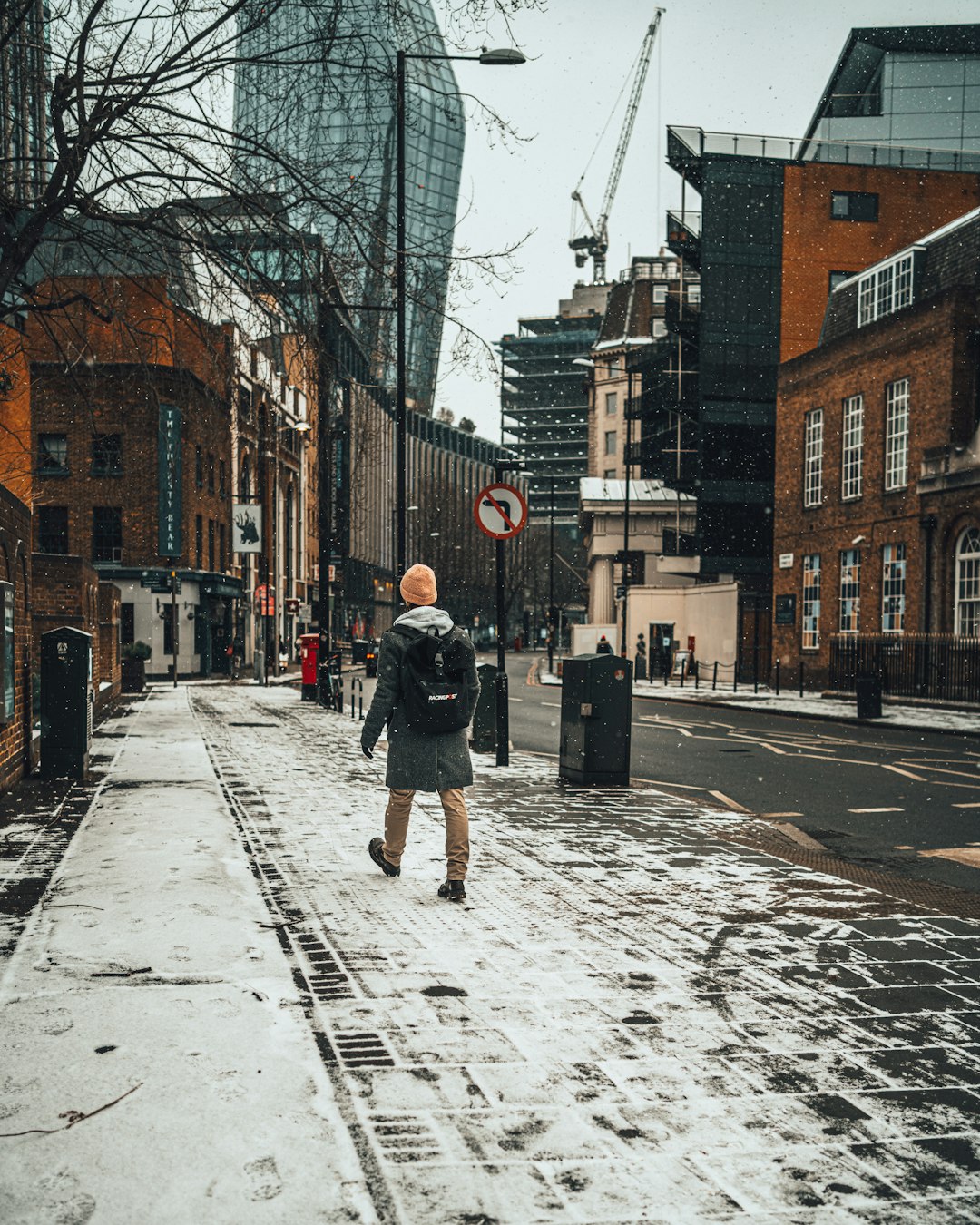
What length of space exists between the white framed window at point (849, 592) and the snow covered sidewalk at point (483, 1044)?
87.1ft

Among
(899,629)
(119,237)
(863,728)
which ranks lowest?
(863,728)

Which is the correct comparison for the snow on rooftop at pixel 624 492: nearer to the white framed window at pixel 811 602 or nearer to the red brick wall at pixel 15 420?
the white framed window at pixel 811 602

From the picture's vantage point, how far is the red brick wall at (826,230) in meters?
45.7

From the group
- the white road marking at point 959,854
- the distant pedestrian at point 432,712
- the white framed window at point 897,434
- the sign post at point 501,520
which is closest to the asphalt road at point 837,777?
the white road marking at point 959,854

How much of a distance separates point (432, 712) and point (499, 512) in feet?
21.6

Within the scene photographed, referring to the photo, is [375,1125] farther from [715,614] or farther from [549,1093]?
[715,614]

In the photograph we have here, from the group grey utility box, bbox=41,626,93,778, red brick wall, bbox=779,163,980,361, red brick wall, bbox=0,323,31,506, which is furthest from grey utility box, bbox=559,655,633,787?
Result: red brick wall, bbox=779,163,980,361

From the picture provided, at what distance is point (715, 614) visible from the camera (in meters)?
46.5

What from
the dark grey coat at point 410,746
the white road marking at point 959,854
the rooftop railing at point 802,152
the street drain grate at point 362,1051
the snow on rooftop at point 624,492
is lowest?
the white road marking at point 959,854

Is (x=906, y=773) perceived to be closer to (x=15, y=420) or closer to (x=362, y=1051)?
(x=362, y=1051)

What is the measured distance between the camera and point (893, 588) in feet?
103

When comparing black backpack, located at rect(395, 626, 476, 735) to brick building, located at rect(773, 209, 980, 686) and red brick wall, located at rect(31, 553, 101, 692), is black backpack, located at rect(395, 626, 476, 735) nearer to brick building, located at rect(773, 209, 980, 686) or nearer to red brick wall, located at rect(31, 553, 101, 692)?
red brick wall, located at rect(31, 553, 101, 692)

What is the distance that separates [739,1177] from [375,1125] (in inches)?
43.4

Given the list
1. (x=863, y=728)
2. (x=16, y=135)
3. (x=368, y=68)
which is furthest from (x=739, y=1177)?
(x=863, y=728)
